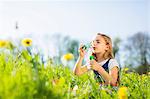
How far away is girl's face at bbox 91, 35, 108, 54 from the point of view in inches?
167

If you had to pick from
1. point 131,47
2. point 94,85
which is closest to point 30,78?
point 94,85

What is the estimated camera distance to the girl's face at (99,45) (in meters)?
4.23

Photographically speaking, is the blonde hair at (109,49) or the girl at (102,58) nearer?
the girl at (102,58)

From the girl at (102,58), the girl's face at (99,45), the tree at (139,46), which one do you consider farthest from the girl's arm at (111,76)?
the tree at (139,46)

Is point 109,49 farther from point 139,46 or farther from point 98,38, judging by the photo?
point 139,46

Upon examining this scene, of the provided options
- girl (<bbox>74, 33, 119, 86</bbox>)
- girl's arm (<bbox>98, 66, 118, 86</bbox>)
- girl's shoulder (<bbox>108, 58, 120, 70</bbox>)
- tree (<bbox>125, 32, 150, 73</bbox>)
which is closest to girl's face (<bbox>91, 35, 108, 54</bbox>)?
girl (<bbox>74, 33, 119, 86</bbox>)

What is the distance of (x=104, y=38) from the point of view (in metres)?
4.33

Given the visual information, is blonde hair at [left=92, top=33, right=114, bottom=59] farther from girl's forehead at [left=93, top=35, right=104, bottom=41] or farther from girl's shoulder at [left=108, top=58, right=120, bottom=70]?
girl's shoulder at [left=108, top=58, right=120, bottom=70]

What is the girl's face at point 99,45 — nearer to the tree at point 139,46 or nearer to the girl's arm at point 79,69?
the girl's arm at point 79,69

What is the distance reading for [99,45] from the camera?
14.1 ft

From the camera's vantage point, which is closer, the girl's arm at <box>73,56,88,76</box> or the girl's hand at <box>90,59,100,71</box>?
the girl's hand at <box>90,59,100,71</box>

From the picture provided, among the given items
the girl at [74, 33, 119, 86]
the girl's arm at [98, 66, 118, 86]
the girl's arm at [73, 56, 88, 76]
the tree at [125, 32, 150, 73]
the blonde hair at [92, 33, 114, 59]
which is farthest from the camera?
the tree at [125, 32, 150, 73]

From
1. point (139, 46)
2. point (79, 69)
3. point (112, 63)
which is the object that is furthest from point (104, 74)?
point (139, 46)

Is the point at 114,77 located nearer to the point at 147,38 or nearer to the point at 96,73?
the point at 96,73
